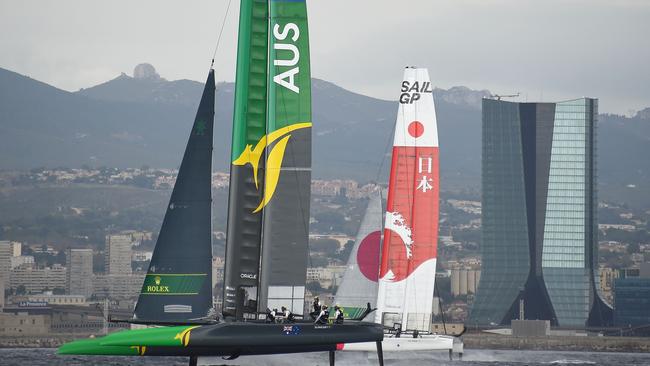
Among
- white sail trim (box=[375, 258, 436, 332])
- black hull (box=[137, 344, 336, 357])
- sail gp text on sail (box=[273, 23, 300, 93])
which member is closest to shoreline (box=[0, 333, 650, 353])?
white sail trim (box=[375, 258, 436, 332])

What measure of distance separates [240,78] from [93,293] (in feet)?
448

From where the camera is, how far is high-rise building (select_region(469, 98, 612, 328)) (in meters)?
153

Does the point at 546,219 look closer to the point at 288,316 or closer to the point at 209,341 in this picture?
the point at 288,316

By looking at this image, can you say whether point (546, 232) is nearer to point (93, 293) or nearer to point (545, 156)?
point (545, 156)

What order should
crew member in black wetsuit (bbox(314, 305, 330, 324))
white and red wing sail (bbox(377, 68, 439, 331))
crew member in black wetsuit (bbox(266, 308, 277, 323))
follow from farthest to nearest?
white and red wing sail (bbox(377, 68, 439, 331)) < crew member in black wetsuit (bbox(314, 305, 330, 324)) < crew member in black wetsuit (bbox(266, 308, 277, 323))

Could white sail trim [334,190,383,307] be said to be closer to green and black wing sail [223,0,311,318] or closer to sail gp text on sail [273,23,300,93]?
green and black wing sail [223,0,311,318]

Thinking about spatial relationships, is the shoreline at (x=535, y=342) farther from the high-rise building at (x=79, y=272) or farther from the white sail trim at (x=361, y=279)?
the white sail trim at (x=361, y=279)

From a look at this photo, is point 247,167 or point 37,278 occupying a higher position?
point 247,167

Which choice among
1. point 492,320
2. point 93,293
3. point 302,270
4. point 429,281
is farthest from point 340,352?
point 93,293

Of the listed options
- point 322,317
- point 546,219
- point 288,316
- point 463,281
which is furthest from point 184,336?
point 463,281

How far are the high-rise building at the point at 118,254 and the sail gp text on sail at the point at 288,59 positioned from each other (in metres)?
142

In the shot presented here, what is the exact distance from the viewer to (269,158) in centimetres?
3381

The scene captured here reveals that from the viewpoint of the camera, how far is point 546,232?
15425 cm

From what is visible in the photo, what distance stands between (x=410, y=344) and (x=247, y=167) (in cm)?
1510
